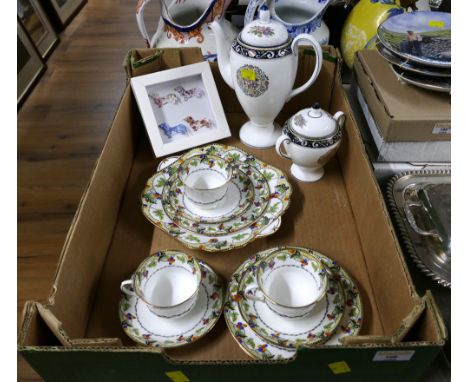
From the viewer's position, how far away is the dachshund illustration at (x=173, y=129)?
811 millimetres

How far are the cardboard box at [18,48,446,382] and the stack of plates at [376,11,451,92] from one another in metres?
0.12

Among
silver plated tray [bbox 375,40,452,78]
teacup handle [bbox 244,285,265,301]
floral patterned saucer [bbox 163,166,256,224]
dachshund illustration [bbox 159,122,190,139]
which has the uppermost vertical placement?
silver plated tray [bbox 375,40,452,78]

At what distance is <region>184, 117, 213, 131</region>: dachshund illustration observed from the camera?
2.73 ft

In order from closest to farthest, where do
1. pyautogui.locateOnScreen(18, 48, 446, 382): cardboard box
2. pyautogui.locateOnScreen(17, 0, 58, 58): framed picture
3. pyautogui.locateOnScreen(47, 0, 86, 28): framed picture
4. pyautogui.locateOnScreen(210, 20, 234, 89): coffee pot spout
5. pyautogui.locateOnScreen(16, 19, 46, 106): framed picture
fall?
pyautogui.locateOnScreen(18, 48, 446, 382): cardboard box
pyautogui.locateOnScreen(210, 20, 234, 89): coffee pot spout
pyautogui.locateOnScreen(16, 19, 46, 106): framed picture
pyautogui.locateOnScreen(17, 0, 58, 58): framed picture
pyautogui.locateOnScreen(47, 0, 86, 28): framed picture

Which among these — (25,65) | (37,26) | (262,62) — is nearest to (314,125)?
(262,62)

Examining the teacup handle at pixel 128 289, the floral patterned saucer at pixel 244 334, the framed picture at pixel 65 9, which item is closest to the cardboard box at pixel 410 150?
the floral patterned saucer at pixel 244 334

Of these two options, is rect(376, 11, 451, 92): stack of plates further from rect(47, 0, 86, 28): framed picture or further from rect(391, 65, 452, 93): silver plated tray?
rect(47, 0, 86, 28): framed picture

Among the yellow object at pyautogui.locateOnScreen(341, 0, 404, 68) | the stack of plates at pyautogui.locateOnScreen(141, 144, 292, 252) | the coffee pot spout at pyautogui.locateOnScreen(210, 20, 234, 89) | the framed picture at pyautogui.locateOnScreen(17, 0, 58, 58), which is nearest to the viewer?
the stack of plates at pyautogui.locateOnScreen(141, 144, 292, 252)

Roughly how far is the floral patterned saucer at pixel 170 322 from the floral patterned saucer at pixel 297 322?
0.15 ft

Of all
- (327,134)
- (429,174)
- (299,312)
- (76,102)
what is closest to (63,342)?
(299,312)

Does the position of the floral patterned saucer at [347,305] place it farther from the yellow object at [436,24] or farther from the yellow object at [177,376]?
the yellow object at [436,24]

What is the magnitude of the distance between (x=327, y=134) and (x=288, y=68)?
0.14 m

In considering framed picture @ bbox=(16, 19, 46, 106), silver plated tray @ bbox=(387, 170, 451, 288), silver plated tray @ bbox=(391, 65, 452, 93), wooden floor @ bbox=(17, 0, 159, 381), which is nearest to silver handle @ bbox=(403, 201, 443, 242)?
silver plated tray @ bbox=(387, 170, 451, 288)

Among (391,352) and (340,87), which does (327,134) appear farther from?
(391,352)
